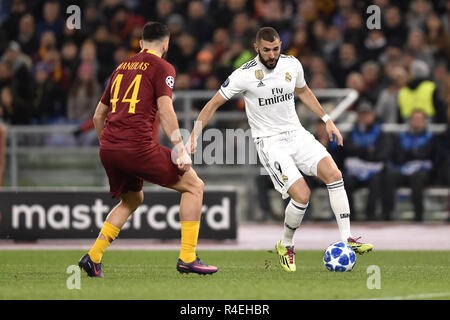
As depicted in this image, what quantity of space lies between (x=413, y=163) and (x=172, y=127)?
8.22 meters

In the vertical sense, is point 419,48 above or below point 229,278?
above

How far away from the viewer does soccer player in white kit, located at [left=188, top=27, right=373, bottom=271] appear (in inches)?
394

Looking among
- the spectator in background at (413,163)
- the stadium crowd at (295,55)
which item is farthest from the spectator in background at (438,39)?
the spectator in background at (413,163)

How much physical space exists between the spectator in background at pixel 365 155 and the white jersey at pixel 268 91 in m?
5.88

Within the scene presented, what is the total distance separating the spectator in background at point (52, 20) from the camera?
19422mm

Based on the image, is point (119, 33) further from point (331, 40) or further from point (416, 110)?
point (416, 110)

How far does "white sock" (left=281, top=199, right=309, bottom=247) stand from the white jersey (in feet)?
2.61

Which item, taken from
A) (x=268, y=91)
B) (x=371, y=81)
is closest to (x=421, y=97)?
(x=371, y=81)

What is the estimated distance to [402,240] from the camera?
1379cm

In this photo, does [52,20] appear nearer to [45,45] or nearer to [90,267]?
[45,45]

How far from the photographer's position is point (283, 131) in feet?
33.5

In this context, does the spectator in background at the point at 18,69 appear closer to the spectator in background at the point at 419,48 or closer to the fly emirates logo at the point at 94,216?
the fly emirates logo at the point at 94,216

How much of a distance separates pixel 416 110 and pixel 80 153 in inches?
219
